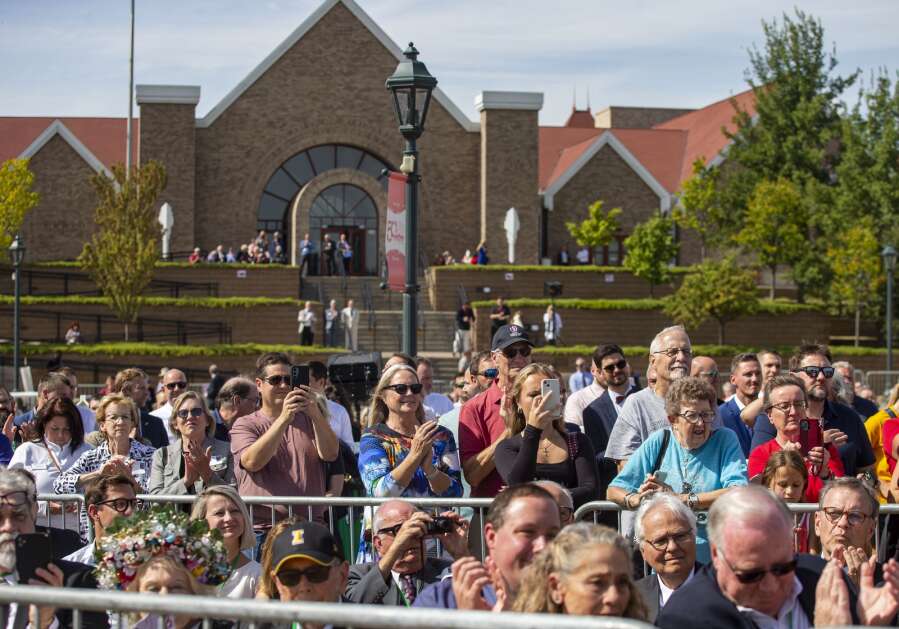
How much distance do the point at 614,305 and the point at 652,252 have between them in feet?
11.3

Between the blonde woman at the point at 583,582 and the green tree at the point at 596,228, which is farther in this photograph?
the green tree at the point at 596,228

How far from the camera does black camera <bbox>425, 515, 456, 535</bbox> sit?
5.90 metres

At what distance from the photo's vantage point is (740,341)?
3809 cm

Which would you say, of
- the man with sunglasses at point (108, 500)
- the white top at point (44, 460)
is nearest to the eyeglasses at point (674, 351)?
the man with sunglasses at point (108, 500)

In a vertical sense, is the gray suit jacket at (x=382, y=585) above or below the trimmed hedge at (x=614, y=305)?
below

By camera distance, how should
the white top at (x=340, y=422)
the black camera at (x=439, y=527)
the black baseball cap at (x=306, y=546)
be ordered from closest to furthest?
1. the black baseball cap at (x=306, y=546)
2. the black camera at (x=439, y=527)
3. the white top at (x=340, y=422)

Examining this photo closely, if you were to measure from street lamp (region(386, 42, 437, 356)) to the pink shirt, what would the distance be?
445 cm

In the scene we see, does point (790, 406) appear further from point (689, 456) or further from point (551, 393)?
point (551, 393)

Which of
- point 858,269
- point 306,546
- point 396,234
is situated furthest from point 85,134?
point 306,546

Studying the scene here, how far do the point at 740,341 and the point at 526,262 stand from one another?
1084cm

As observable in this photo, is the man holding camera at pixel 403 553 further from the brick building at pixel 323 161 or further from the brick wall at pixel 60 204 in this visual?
the brick wall at pixel 60 204

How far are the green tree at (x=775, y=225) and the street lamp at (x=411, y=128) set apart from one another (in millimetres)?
30400

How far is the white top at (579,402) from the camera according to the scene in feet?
30.7

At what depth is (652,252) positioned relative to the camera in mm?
40062
